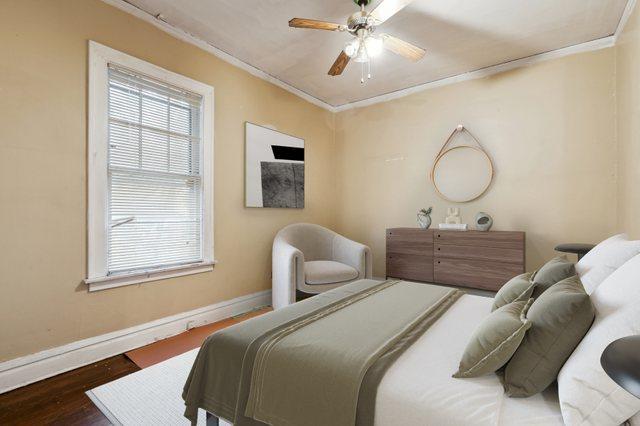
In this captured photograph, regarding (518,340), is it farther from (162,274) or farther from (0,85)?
(0,85)

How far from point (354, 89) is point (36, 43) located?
3.09m

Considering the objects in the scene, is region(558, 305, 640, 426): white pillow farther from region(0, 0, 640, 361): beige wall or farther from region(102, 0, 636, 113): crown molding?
region(102, 0, 636, 113): crown molding

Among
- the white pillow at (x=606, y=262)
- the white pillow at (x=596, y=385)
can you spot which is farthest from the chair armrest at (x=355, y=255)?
the white pillow at (x=596, y=385)

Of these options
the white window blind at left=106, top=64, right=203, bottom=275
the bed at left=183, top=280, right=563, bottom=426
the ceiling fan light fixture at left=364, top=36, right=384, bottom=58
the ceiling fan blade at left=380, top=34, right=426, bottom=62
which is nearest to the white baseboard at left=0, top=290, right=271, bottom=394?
the white window blind at left=106, top=64, right=203, bottom=275

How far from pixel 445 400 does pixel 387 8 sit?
7.21 ft

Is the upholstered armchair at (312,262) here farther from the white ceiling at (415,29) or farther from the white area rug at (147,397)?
the white ceiling at (415,29)

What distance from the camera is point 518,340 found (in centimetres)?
97

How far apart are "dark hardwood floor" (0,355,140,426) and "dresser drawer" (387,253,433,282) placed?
265 cm

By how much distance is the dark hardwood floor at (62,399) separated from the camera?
165cm

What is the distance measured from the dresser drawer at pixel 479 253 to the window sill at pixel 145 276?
234 cm

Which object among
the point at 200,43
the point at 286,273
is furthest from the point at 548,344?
the point at 200,43

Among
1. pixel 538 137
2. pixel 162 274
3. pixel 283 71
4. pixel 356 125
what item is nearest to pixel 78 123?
pixel 162 274

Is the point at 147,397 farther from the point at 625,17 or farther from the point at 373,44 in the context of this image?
the point at 625,17

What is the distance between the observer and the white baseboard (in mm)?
1940
